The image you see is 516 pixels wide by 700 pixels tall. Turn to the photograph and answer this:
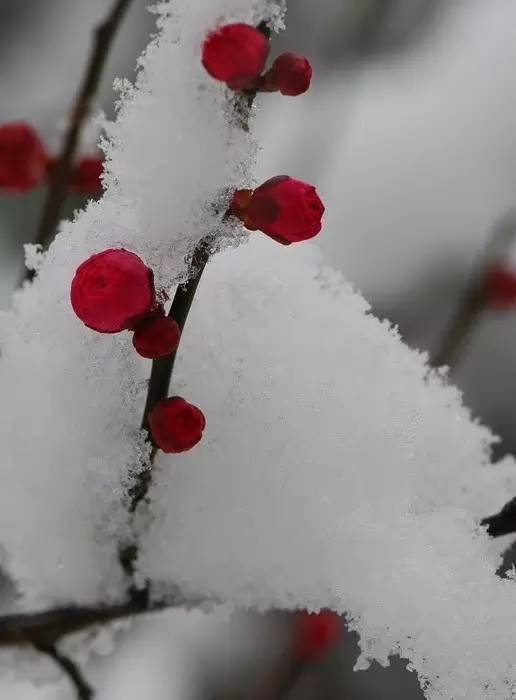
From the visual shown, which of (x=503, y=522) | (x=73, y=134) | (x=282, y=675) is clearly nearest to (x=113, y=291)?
(x=503, y=522)

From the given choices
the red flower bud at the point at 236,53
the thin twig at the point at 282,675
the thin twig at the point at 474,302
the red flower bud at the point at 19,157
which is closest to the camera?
the red flower bud at the point at 236,53

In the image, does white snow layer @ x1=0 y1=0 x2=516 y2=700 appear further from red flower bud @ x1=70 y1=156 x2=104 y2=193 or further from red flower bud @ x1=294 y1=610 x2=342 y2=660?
red flower bud @ x1=294 y1=610 x2=342 y2=660

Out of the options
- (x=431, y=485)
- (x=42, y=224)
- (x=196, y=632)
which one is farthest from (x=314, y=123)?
(x=431, y=485)

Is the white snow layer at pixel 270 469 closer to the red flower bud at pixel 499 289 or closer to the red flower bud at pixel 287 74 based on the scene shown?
the red flower bud at pixel 287 74

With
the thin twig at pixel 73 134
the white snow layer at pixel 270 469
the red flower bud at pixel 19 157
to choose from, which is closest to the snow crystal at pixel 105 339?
the white snow layer at pixel 270 469

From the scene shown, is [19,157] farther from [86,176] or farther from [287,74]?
[287,74]

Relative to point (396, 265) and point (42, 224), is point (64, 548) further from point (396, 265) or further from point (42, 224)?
point (396, 265)
